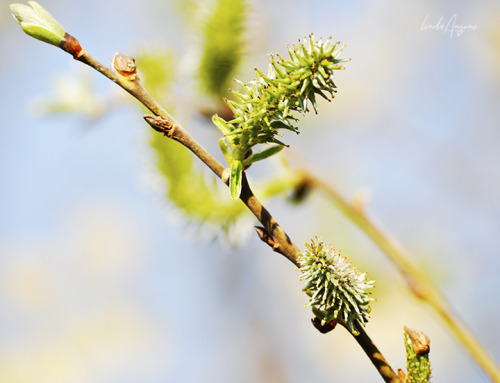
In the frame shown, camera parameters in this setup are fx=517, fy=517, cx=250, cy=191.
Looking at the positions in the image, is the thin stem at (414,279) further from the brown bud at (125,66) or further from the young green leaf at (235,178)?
the brown bud at (125,66)

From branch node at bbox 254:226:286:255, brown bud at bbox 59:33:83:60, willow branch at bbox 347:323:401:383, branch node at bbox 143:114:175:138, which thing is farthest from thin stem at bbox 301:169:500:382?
brown bud at bbox 59:33:83:60

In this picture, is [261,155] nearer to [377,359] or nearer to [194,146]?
[194,146]

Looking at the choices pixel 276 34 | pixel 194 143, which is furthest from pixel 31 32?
pixel 276 34

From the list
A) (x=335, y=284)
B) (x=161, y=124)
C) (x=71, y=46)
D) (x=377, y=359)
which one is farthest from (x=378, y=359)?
(x=71, y=46)

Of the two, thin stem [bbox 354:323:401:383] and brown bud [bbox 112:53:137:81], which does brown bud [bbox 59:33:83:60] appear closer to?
brown bud [bbox 112:53:137:81]

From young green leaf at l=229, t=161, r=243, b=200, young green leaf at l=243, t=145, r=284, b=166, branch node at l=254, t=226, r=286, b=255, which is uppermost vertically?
young green leaf at l=243, t=145, r=284, b=166

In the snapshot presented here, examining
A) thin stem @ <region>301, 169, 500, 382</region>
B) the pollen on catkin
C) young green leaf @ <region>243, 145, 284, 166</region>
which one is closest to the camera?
the pollen on catkin

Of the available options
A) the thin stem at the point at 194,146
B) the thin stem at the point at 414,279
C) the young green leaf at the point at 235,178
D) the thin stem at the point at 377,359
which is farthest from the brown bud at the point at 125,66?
the thin stem at the point at 414,279
